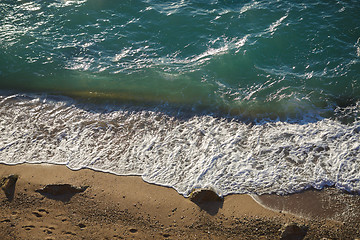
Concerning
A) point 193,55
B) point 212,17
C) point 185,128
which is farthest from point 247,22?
point 185,128

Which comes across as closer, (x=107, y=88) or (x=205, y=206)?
(x=205, y=206)

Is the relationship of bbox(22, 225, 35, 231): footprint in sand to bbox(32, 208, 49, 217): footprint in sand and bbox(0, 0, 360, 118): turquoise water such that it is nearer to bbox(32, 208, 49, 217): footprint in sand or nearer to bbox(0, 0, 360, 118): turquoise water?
bbox(32, 208, 49, 217): footprint in sand

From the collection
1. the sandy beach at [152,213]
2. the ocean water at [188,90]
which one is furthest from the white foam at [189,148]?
the sandy beach at [152,213]

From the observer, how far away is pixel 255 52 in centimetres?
1000

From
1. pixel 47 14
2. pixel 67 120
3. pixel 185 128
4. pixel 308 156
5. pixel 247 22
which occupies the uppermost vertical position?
pixel 47 14

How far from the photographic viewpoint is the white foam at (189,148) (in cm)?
616

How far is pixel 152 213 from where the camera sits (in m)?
5.52

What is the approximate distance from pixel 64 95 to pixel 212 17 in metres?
6.91

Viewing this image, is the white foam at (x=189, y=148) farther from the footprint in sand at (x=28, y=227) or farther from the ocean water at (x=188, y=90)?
the footprint in sand at (x=28, y=227)

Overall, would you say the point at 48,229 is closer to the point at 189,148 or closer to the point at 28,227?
the point at 28,227

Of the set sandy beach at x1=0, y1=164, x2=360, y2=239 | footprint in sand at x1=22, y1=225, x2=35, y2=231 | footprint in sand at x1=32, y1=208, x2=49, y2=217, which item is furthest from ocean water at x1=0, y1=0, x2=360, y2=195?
footprint in sand at x1=22, y1=225, x2=35, y2=231

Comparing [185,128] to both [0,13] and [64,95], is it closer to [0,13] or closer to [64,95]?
[64,95]

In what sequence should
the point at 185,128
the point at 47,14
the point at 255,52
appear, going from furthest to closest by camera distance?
the point at 47,14 → the point at 255,52 → the point at 185,128

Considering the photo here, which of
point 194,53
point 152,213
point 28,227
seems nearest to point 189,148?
point 152,213
